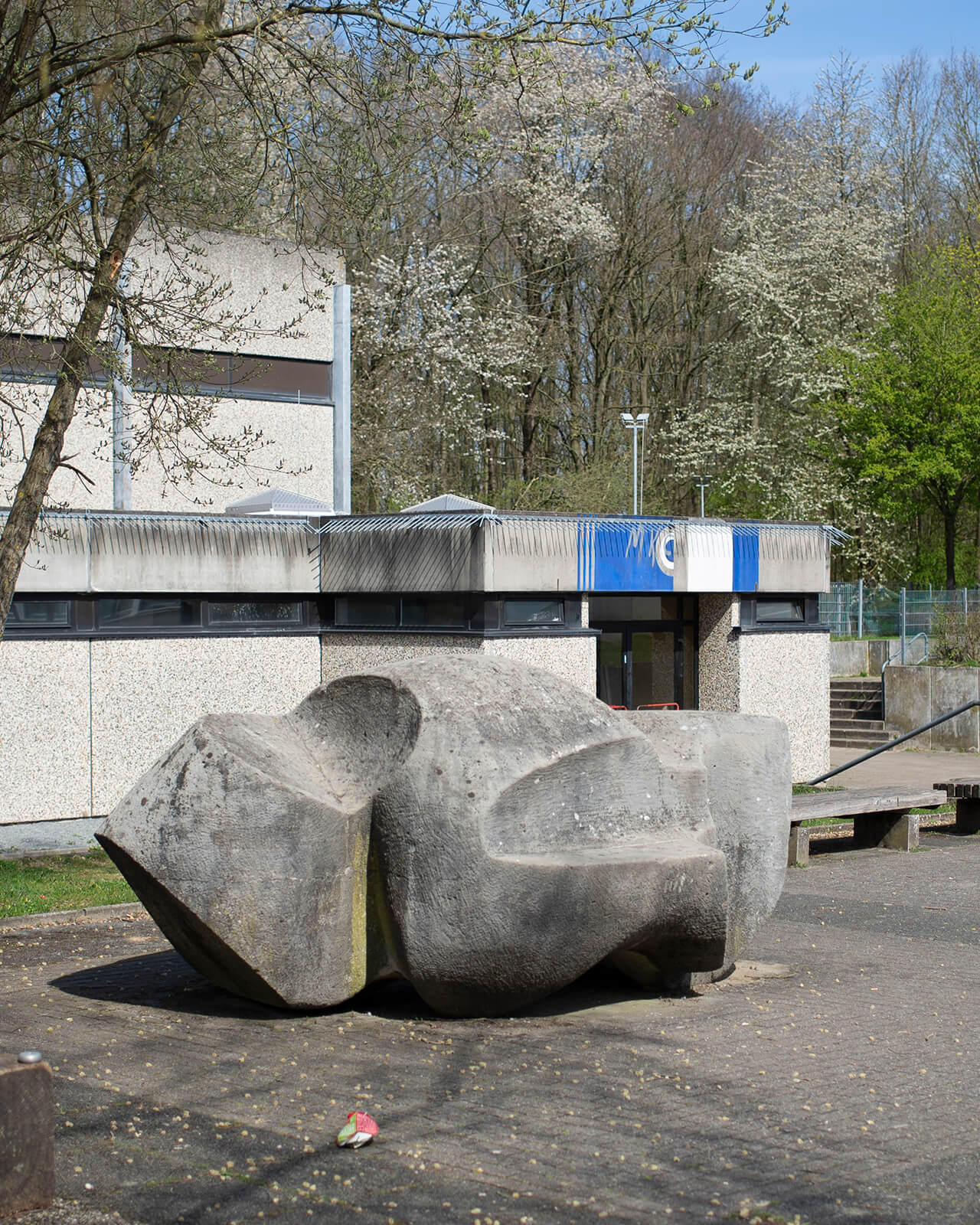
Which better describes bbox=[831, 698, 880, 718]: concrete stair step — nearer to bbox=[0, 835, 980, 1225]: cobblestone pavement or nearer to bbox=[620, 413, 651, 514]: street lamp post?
bbox=[620, 413, 651, 514]: street lamp post

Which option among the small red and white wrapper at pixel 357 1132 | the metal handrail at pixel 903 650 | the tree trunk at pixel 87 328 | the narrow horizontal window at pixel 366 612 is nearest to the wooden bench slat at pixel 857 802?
the narrow horizontal window at pixel 366 612

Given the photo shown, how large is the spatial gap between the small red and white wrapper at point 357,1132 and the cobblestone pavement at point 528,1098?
5 cm

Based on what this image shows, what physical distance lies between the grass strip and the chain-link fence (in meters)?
18.2

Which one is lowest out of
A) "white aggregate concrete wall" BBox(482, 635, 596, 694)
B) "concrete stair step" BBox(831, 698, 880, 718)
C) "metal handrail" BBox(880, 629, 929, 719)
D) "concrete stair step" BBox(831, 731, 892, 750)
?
"concrete stair step" BBox(831, 731, 892, 750)

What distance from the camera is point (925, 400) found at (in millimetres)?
33938

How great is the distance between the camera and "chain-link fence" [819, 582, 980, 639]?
28.6m

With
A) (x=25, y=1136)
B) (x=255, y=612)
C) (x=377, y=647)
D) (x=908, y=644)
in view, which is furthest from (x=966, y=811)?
(x=25, y=1136)

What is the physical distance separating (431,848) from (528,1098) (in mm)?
1461

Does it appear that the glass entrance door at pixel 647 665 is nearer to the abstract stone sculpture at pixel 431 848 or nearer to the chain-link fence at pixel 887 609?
the chain-link fence at pixel 887 609

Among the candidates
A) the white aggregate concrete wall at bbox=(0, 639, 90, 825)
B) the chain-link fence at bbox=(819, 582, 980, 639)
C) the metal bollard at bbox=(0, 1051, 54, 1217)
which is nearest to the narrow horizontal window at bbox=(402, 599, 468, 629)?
the white aggregate concrete wall at bbox=(0, 639, 90, 825)

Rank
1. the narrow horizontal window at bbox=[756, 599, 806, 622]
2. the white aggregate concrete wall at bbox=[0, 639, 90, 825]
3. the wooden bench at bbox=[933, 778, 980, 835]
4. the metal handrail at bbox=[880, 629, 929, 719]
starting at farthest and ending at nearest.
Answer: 1. the metal handrail at bbox=[880, 629, 929, 719]
2. the narrow horizontal window at bbox=[756, 599, 806, 622]
3. the wooden bench at bbox=[933, 778, 980, 835]
4. the white aggregate concrete wall at bbox=[0, 639, 90, 825]

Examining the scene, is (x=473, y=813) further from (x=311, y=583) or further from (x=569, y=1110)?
(x=311, y=583)

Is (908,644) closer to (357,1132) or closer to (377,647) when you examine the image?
(377,647)

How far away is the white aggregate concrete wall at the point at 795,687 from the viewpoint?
739 inches
